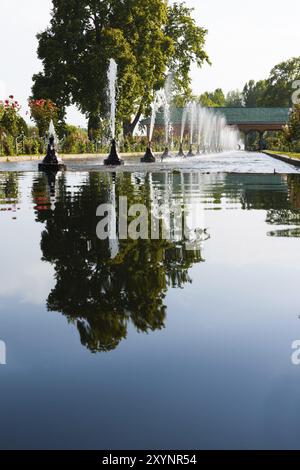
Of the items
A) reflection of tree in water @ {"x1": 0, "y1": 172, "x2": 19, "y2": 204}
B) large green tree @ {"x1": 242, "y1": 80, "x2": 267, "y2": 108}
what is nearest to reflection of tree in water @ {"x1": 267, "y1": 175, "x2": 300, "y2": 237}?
reflection of tree in water @ {"x1": 0, "y1": 172, "x2": 19, "y2": 204}

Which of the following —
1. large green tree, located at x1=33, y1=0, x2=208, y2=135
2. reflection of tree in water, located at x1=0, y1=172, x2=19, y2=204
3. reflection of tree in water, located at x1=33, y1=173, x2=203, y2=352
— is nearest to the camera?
reflection of tree in water, located at x1=33, y1=173, x2=203, y2=352

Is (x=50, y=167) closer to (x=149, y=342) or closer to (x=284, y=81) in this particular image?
(x=149, y=342)

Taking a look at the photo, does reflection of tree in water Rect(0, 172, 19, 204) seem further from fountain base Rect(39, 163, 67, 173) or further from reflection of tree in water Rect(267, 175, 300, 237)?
fountain base Rect(39, 163, 67, 173)

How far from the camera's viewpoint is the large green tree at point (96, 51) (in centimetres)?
5216

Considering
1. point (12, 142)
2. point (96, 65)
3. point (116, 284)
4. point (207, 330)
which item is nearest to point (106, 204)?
point (116, 284)

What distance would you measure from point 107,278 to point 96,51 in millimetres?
48559

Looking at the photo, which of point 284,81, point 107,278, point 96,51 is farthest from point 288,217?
point 284,81

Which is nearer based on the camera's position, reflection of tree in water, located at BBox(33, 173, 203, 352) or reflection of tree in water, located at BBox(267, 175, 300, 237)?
reflection of tree in water, located at BBox(33, 173, 203, 352)

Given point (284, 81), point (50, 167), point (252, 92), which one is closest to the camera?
point (50, 167)

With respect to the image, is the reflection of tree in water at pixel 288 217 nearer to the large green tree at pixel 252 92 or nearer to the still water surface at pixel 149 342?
the still water surface at pixel 149 342

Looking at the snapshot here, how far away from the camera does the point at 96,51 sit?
5225 centimetres

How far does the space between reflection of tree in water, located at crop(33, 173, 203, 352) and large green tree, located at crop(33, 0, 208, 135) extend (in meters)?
44.0

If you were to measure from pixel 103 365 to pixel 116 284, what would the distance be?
6.96ft

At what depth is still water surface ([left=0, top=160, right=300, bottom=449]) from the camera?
2.91m
